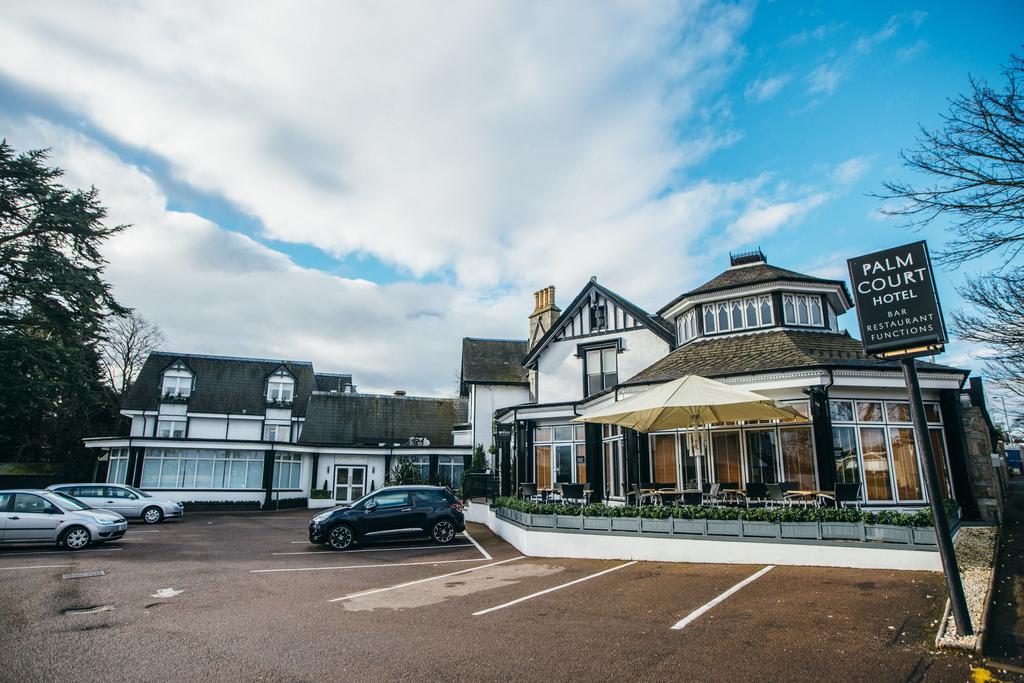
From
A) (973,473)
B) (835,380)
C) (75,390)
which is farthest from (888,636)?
(75,390)

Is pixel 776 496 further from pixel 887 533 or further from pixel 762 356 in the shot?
pixel 762 356

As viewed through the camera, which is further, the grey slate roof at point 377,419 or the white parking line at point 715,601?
the grey slate roof at point 377,419

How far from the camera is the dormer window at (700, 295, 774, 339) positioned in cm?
1802

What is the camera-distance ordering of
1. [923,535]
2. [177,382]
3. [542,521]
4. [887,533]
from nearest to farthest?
[923,535]
[887,533]
[542,521]
[177,382]

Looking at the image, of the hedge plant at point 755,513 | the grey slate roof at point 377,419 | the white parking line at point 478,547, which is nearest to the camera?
the hedge plant at point 755,513

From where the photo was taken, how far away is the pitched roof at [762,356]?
13.7 metres

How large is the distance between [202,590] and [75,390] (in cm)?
2074

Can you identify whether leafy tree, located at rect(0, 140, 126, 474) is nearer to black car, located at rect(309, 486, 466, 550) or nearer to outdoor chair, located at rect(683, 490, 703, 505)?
black car, located at rect(309, 486, 466, 550)

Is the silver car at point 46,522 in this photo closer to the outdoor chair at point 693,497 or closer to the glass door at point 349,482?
the outdoor chair at point 693,497

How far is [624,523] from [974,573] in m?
6.02

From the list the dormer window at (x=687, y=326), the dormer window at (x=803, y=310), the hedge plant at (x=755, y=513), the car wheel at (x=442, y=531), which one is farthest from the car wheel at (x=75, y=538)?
the dormer window at (x=803, y=310)

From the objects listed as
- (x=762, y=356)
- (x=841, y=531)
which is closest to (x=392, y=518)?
(x=841, y=531)

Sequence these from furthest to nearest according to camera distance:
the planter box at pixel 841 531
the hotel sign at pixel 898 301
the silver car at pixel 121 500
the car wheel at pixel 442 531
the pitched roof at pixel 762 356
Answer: the silver car at pixel 121 500, the car wheel at pixel 442 531, the pitched roof at pixel 762 356, the planter box at pixel 841 531, the hotel sign at pixel 898 301

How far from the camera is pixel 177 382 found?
35156 mm
